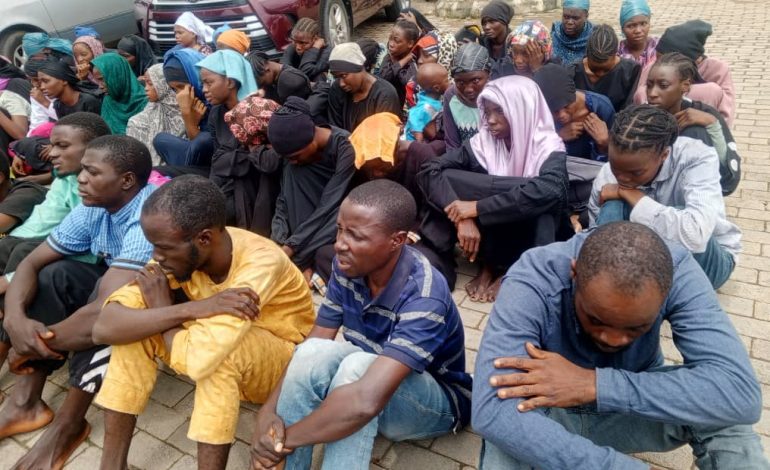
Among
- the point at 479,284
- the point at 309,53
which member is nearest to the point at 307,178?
the point at 479,284

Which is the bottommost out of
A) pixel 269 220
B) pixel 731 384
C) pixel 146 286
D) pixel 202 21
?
pixel 269 220

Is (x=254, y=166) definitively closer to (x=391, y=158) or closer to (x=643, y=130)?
(x=391, y=158)

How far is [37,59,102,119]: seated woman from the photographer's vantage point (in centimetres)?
458

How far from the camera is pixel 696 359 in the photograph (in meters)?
1.57

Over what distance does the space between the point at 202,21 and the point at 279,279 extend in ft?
16.6

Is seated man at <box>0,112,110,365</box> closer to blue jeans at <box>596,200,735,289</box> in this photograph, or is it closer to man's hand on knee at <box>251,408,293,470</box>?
man's hand on knee at <box>251,408,293,470</box>

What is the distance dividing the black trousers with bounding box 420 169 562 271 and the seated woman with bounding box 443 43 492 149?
489 millimetres

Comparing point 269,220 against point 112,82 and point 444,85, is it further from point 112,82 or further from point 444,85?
point 112,82

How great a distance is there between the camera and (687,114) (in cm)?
299

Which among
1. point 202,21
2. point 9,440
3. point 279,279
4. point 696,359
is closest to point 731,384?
point 696,359

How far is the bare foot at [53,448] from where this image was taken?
89.2 inches

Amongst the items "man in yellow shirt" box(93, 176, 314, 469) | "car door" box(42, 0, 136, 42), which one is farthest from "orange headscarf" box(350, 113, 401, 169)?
"car door" box(42, 0, 136, 42)

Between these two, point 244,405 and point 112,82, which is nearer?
point 244,405

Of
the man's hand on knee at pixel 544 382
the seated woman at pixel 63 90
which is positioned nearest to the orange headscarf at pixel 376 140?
the man's hand on knee at pixel 544 382
